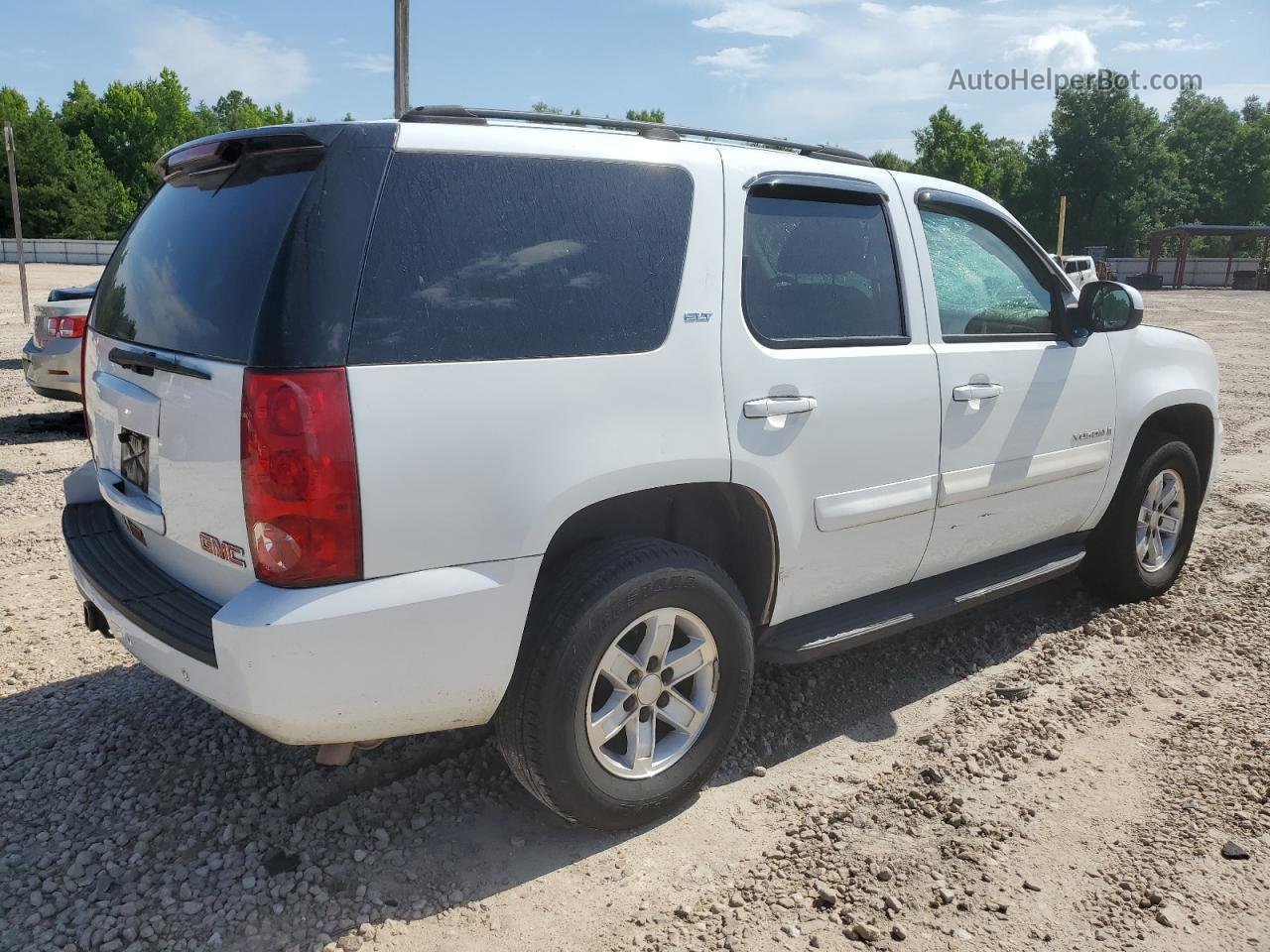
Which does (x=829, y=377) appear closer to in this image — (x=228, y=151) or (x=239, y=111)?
(x=228, y=151)

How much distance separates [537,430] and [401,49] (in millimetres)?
9013

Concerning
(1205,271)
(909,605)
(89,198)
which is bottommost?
(909,605)

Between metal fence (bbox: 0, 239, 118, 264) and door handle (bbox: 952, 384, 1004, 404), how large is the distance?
58.7 metres

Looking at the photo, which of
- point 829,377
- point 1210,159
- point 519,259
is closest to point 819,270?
point 829,377

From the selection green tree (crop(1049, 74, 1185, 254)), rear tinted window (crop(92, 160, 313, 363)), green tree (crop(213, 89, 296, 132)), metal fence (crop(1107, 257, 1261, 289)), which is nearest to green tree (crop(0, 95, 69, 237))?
green tree (crop(213, 89, 296, 132))

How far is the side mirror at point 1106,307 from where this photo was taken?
4062 millimetres

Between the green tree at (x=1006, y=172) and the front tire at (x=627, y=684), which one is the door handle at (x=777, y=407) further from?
the green tree at (x=1006, y=172)

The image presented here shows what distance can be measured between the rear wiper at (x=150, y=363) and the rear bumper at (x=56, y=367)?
6.37 m

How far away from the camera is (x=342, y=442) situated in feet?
7.41

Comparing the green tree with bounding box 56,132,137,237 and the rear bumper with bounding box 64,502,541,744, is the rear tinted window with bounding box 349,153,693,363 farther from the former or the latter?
the green tree with bounding box 56,132,137,237

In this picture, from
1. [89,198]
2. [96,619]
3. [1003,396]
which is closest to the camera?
[96,619]

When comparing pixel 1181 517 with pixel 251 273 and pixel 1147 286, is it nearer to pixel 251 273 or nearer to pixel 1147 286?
pixel 251 273

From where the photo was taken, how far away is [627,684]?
2.83 m

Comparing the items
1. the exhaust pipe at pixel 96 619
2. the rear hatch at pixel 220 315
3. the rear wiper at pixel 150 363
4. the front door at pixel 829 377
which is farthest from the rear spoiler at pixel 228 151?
the exhaust pipe at pixel 96 619
